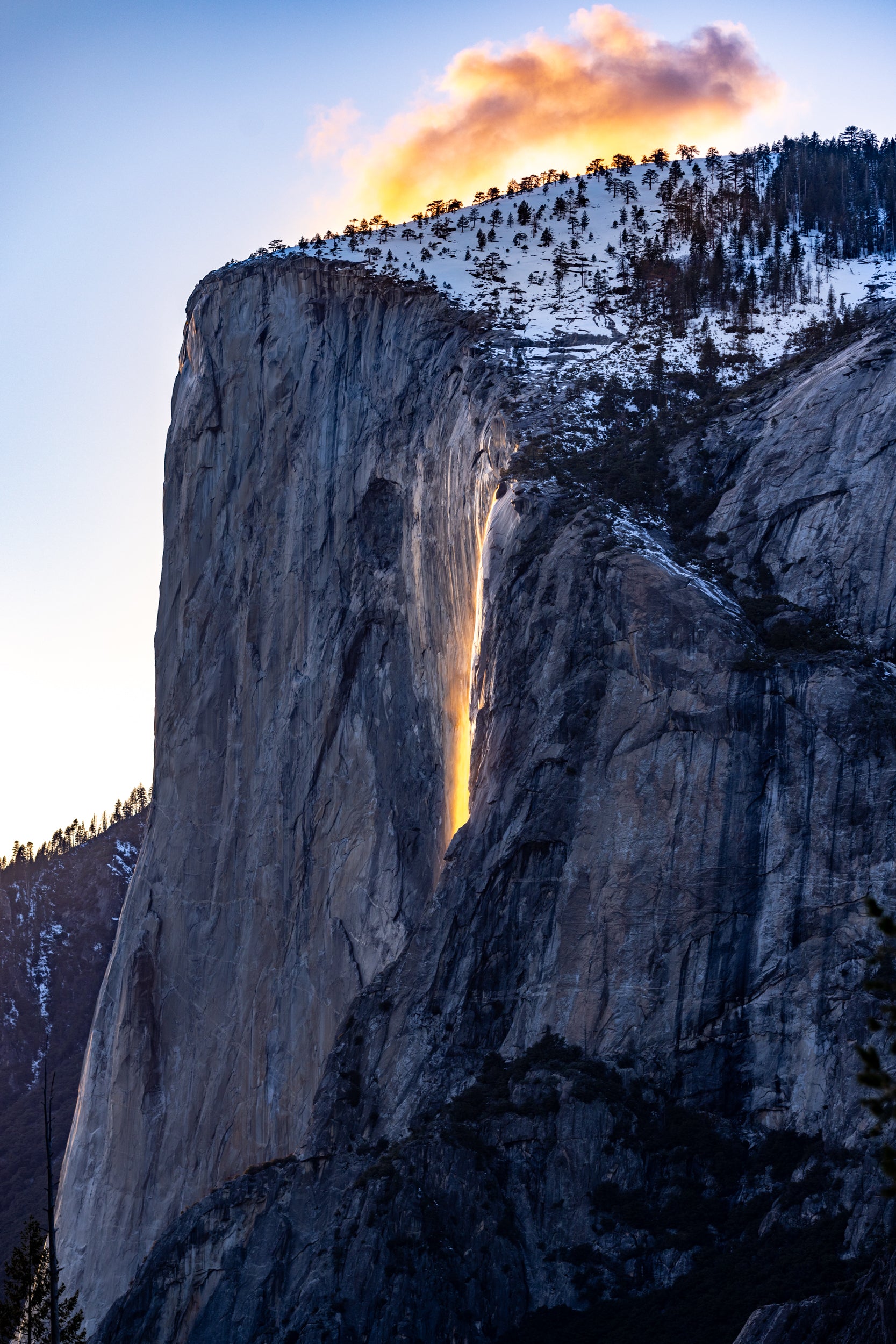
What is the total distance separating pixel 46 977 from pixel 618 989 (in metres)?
80.6

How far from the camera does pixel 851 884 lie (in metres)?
45.8

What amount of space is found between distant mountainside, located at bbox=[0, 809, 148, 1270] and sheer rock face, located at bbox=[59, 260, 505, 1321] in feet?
61.7

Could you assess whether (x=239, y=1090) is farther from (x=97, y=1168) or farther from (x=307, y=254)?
(x=307, y=254)

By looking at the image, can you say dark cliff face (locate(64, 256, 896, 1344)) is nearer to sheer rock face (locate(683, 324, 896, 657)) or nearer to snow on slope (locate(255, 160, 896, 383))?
sheer rock face (locate(683, 324, 896, 657))

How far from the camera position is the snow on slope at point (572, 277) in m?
76.1

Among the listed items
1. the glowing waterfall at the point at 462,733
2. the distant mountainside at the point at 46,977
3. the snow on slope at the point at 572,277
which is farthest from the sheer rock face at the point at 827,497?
the distant mountainside at the point at 46,977

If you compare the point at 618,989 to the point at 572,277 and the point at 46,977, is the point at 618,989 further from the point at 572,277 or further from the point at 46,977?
the point at 46,977

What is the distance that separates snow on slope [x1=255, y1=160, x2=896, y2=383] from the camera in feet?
250

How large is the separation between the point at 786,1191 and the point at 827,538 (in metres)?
22.8

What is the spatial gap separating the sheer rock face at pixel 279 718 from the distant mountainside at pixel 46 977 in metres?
18.8

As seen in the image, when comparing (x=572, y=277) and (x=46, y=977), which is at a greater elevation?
(x=572, y=277)

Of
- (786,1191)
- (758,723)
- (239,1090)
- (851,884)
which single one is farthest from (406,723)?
(786,1191)

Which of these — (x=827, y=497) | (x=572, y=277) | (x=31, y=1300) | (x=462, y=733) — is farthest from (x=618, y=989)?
(x=572, y=277)

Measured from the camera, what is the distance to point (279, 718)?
78.3 meters
